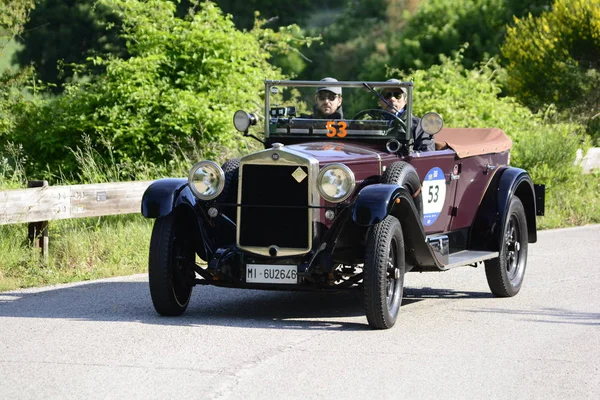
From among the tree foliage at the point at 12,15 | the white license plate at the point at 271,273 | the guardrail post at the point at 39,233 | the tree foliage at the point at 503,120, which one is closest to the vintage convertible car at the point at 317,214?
the white license plate at the point at 271,273

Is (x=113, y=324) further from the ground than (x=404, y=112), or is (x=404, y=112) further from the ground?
(x=404, y=112)

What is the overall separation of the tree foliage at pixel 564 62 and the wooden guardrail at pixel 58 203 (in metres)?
16.6

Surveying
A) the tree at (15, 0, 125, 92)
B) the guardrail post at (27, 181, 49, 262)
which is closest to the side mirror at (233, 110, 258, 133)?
the guardrail post at (27, 181, 49, 262)

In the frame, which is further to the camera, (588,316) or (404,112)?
(404,112)

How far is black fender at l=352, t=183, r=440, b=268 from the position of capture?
779 centimetres

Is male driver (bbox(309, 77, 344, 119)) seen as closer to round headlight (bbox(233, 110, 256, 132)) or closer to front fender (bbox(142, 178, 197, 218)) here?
round headlight (bbox(233, 110, 256, 132))

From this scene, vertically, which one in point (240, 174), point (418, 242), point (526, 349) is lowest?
point (526, 349)

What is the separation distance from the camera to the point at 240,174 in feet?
27.1

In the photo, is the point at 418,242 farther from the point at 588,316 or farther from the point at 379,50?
the point at 379,50

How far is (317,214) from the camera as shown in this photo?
8.18 m

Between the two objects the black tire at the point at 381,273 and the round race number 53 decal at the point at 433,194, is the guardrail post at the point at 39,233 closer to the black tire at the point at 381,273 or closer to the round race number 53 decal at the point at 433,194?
the round race number 53 decal at the point at 433,194

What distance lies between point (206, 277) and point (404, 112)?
2.32m

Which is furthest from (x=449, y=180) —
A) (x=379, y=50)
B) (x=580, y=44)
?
(x=379, y=50)

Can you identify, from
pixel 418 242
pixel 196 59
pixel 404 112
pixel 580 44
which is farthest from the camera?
pixel 580 44
